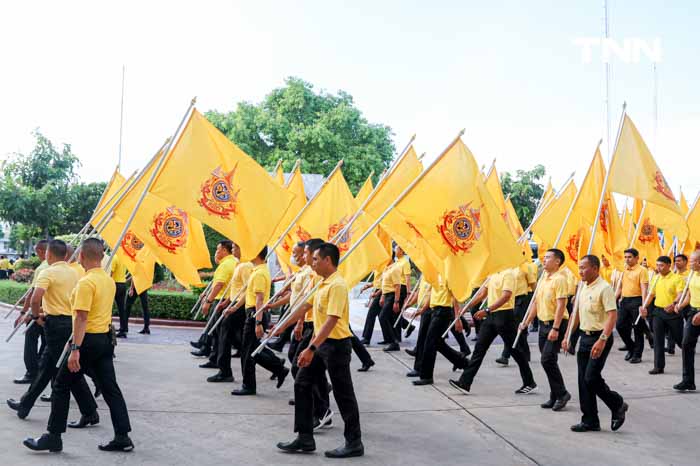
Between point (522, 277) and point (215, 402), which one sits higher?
point (522, 277)

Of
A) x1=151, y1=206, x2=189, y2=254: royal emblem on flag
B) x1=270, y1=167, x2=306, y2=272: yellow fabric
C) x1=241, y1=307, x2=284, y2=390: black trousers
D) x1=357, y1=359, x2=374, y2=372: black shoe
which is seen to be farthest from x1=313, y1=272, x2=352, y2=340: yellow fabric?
x1=270, y1=167, x2=306, y2=272: yellow fabric

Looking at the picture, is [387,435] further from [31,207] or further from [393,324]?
[31,207]

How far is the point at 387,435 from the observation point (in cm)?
637

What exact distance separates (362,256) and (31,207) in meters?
31.6

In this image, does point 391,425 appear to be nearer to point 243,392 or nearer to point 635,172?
point 243,392

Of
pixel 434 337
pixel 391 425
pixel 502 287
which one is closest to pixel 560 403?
pixel 502 287

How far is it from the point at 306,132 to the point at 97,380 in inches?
1286

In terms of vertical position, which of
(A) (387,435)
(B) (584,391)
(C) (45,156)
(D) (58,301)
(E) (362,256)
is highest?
(C) (45,156)

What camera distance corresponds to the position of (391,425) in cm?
674

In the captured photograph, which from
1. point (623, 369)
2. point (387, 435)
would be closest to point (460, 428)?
point (387, 435)

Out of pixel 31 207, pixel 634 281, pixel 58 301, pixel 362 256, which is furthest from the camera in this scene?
pixel 31 207

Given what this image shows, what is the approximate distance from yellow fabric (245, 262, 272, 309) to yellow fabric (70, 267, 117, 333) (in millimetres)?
2622

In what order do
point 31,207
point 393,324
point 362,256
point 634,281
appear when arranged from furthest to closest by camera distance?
point 31,207, point 393,324, point 634,281, point 362,256

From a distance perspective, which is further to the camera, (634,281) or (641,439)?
(634,281)
